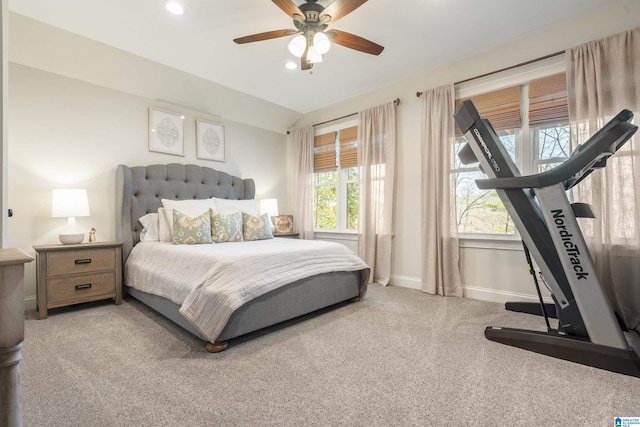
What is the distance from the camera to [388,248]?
12.2 ft

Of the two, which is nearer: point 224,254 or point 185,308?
point 185,308

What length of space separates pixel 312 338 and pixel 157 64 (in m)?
3.32

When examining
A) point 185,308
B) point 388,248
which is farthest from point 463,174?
point 185,308

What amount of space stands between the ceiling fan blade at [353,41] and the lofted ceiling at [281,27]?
12 centimetres

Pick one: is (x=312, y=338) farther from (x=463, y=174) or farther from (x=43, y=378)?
(x=463, y=174)

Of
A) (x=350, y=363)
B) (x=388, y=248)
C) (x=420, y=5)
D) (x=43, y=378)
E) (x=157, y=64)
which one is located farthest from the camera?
(x=388, y=248)

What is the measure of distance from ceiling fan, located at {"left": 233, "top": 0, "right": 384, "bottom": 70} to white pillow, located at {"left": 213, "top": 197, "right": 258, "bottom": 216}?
2.00 m

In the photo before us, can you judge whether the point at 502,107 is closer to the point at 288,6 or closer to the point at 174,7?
the point at 288,6

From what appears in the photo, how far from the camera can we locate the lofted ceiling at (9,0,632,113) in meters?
2.38

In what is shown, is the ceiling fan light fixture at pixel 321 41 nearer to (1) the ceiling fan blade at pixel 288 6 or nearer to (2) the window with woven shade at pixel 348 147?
(1) the ceiling fan blade at pixel 288 6

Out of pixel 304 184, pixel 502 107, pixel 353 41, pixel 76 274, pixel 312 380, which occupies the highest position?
pixel 353 41

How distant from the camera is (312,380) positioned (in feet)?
5.18

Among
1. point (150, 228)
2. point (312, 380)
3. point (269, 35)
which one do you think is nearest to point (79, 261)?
point (150, 228)

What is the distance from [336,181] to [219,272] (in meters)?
2.87
